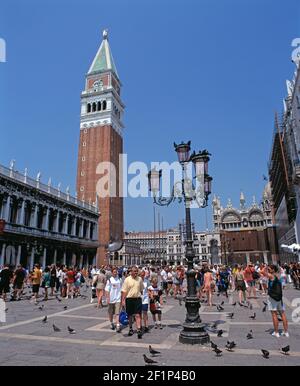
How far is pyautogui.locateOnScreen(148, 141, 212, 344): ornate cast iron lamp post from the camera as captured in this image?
21.7ft

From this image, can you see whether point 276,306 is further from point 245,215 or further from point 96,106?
point 245,215

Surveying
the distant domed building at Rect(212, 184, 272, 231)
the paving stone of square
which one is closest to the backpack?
the paving stone of square

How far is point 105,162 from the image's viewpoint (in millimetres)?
63344

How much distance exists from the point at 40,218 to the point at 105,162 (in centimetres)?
2462

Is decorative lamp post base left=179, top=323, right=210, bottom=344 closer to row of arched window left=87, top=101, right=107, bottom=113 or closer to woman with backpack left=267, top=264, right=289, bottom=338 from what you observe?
woman with backpack left=267, top=264, right=289, bottom=338

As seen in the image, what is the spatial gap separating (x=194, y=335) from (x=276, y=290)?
7.26 ft

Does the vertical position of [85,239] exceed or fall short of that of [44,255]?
it exceeds it

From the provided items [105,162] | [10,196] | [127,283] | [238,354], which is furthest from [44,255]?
[238,354]

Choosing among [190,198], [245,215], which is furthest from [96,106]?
[190,198]

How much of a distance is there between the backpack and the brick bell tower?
5409 centimetres

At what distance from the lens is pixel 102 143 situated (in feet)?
216

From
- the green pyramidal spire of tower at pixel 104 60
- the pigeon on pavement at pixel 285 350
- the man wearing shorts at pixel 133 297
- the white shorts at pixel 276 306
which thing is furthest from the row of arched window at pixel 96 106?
the pigeon on pavement at pixel 285 350

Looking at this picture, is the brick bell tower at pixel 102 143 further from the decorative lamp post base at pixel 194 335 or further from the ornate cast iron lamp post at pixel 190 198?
the decorative lamp post base at pixel 194 335
